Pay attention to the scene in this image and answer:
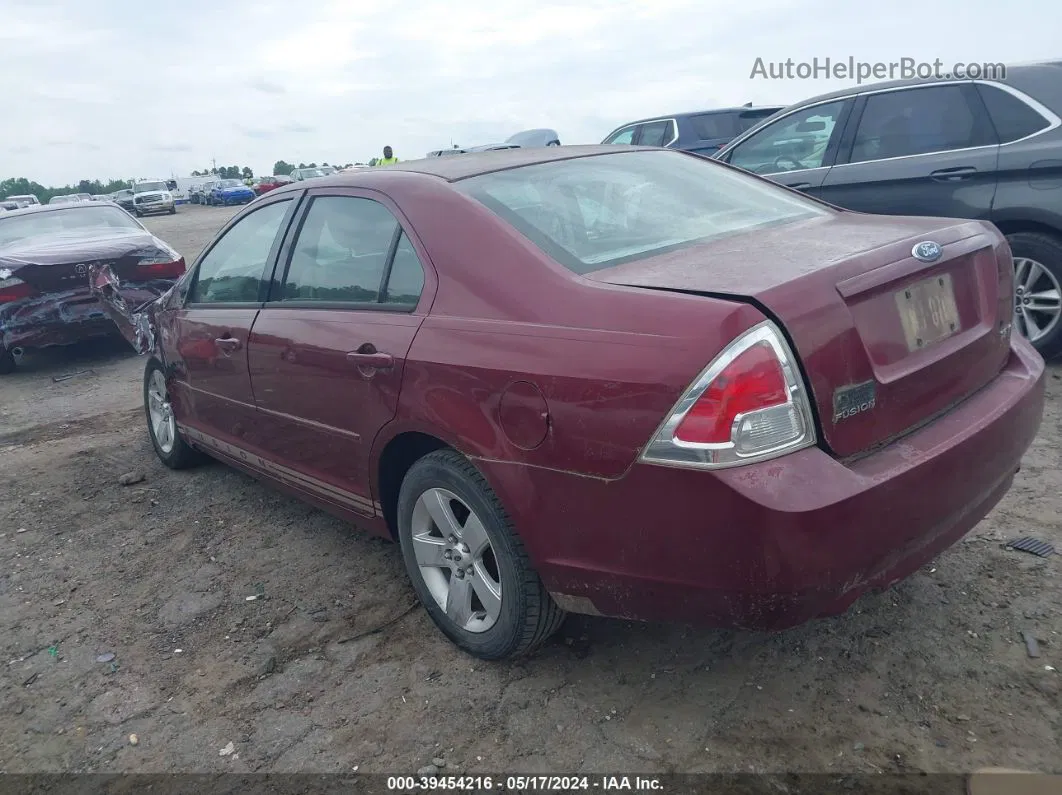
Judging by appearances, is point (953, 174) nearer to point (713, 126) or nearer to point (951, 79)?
point (951, 79)

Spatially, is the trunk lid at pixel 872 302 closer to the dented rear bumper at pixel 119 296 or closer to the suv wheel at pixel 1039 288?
the suv wheel at pixel 1039 288

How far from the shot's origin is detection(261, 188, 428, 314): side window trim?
307 cm

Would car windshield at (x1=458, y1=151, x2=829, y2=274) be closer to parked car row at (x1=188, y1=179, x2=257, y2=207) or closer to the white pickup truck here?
the white pickup truck

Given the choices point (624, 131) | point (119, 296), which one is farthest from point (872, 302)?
point (624, 131)

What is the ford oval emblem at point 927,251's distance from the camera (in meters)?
2.43

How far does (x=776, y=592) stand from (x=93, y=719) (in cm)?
224

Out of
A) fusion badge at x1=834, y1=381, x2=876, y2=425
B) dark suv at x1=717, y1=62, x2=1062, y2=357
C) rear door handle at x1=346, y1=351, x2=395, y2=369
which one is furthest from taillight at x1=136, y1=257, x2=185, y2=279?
fusion badge at x1=834, y1=381, x2=876, y2=425

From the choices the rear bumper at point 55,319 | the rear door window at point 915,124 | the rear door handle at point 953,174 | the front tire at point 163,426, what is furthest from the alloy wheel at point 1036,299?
the rear bumper at point 55,319

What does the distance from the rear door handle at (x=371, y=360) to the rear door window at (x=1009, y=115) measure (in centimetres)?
429

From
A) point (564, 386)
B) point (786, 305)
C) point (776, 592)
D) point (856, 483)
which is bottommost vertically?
point (776, 592)

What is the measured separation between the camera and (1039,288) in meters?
5.20

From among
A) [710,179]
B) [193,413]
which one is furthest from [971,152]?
[193,413]

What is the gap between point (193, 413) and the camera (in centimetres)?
456

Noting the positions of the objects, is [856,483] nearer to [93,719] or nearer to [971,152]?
[93,719]
